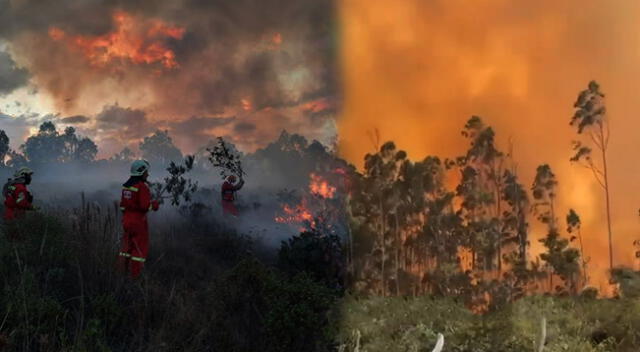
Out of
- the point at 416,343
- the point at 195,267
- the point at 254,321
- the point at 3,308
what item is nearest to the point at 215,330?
the point at 254,321

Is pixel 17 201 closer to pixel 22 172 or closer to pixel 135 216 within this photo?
pixel 22 172

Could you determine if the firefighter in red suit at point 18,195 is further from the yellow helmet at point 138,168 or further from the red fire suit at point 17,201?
the yellow helmet at point 138,168

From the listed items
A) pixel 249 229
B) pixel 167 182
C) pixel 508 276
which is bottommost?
pixel 508 276

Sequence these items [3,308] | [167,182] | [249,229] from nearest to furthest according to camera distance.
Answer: [3,308]
[167,182]
[249,229]

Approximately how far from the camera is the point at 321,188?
23766 millimetres

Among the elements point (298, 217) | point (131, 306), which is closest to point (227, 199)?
point (298, 217)

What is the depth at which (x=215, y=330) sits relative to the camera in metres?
6.38

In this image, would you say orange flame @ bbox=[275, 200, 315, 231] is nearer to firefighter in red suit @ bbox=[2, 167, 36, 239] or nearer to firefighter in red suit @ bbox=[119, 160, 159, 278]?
firefighter in red suit @ bbox=[2, 167, 36, 239]

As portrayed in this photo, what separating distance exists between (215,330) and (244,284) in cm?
90

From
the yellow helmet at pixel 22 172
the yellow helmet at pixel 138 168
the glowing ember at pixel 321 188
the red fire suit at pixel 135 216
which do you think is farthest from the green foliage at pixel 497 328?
the glowing ember at pixel 321 188

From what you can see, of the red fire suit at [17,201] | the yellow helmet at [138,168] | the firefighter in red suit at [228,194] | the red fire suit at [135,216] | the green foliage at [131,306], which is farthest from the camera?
the firefighter in red suit at [228,194]

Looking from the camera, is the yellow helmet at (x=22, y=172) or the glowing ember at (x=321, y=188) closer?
the yellow helmet at (x=22, y=172)

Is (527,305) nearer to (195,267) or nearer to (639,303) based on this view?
(639,303)

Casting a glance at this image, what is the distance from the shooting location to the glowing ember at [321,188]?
73.0 feet
